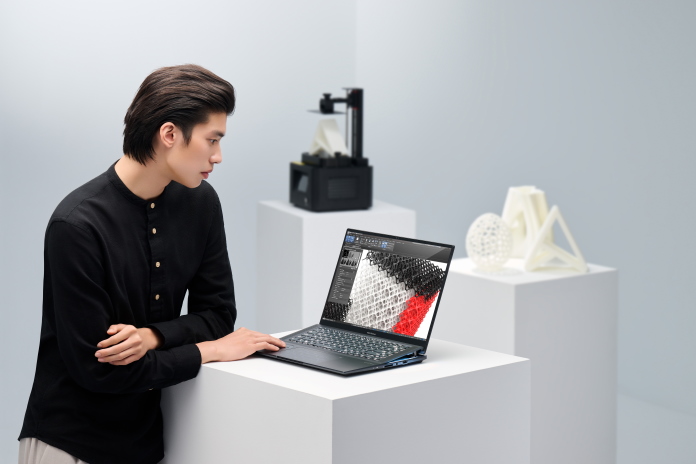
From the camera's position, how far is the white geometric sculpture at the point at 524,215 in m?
3.19

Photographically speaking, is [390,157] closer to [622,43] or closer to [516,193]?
[622,43]

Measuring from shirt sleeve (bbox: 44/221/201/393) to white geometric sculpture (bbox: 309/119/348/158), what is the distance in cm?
237

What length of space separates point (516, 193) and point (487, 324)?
18.9 inches

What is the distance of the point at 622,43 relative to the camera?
4.12 m

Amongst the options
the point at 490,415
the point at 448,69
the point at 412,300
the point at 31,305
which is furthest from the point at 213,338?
the point at 448,69

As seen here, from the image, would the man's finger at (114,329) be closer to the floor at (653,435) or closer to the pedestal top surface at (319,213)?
the pedestal top surface at (319,213)

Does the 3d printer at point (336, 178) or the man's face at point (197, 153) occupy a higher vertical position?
the man's face at point (197, 153)

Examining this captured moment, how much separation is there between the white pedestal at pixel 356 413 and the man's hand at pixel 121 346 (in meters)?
0.14

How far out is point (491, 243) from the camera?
3.08m

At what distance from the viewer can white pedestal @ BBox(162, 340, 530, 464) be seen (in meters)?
1.59

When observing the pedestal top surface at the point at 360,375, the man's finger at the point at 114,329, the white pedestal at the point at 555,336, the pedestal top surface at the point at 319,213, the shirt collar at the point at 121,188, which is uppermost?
the shirt collar at the point at 121,188

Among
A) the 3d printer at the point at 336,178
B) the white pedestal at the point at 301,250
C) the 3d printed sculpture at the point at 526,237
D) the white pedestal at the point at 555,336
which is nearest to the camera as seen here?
the white pedestal at the point at 555,336

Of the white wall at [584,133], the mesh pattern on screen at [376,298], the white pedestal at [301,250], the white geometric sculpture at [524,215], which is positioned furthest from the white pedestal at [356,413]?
the white wall at [584,133]

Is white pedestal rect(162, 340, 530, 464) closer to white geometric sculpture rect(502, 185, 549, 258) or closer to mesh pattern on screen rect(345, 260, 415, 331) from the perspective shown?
mesh pattern on screen rect(345, 260, 415, 331)
